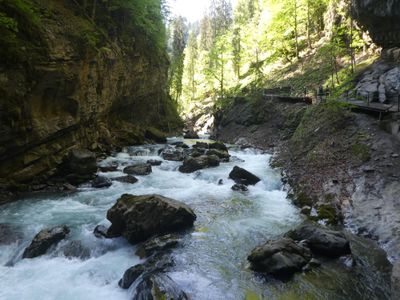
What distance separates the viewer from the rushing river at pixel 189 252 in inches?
324

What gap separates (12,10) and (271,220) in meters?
14.4

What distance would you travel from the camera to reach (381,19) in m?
23.3

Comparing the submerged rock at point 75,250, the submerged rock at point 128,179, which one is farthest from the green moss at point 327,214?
the submerged rock at point 128,179

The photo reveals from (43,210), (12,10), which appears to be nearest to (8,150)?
(43,210)

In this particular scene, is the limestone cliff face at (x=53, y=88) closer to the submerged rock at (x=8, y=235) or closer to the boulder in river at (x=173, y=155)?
the submerged rock at (x=8, y=235)

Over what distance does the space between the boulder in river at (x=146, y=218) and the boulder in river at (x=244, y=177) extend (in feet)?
21.1

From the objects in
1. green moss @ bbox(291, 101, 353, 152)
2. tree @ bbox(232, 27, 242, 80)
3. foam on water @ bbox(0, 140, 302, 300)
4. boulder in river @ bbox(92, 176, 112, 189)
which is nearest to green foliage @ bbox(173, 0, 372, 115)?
tree @ bbox(232, 27, 242, 80)

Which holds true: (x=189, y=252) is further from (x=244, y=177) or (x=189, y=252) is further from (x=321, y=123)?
(x=321, y=123)

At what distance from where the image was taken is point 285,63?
4716 cm

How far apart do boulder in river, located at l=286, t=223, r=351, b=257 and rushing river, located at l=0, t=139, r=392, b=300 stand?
467 millimetres

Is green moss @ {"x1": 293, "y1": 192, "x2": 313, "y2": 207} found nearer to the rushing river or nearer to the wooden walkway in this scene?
the rushing river

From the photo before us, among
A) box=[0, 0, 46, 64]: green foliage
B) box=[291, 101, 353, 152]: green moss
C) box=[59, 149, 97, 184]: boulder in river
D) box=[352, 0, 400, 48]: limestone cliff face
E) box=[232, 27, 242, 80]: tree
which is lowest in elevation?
box=[59, 149, 97, 184]: boulder in river

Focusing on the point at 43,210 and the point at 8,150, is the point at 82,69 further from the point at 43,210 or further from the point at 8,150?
the point at 43,210

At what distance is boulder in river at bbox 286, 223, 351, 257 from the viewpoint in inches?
373
